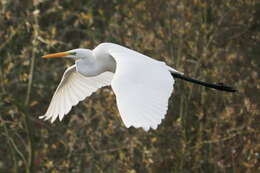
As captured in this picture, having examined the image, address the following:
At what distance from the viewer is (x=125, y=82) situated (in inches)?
230

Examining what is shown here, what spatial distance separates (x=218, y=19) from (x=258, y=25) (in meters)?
0.47

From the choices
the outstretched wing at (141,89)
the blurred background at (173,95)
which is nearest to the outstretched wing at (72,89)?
the blurred background at (173,95)

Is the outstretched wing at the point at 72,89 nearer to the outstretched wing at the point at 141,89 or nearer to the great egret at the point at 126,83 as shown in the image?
the great egret at the point at 126,83

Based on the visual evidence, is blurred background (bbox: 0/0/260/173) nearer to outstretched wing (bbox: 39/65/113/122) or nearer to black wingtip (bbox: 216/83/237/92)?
black wingtip (bbox: 216/83/237/92)

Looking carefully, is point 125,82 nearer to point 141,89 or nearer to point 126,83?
point 126,83

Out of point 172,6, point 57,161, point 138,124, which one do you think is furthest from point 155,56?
point 138,124

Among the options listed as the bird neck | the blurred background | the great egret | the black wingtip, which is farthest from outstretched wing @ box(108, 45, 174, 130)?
the blurred background

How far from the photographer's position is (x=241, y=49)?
9297mm

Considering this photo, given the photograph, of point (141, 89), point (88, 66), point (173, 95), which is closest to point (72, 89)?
point (88, 66)

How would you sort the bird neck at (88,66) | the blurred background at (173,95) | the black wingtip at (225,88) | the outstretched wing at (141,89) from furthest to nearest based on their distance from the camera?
the blurred background at (173,95), the black wingtip at (225,88), the bird neck at (88,66), the outstretched wing at (141,89)

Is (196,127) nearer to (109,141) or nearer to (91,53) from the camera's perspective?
(109,141)

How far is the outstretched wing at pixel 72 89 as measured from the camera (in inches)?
290

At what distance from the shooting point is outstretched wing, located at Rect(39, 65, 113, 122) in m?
7.38

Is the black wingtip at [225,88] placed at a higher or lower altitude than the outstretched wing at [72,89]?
higher
